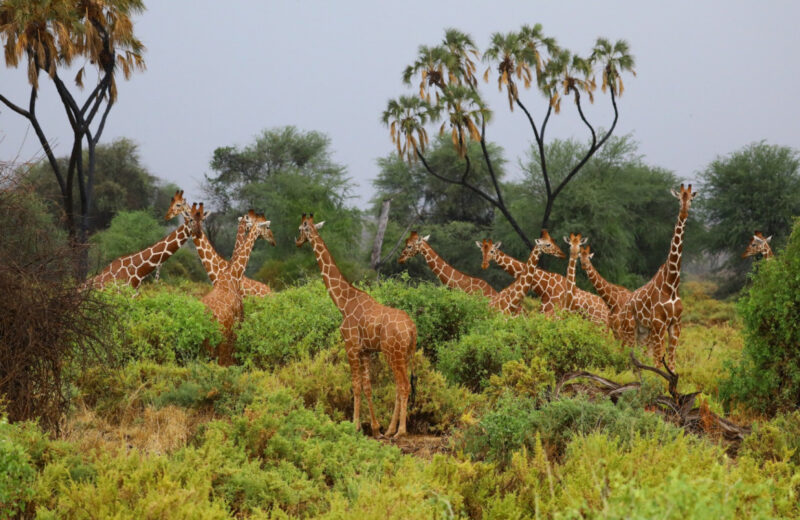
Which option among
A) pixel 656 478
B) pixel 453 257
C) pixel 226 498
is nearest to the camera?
pixel 656 478

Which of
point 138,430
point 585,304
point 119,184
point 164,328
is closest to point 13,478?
point 138,430

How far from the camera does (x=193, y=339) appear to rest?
35.3 feet

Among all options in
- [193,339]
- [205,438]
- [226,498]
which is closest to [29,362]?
[205,438]

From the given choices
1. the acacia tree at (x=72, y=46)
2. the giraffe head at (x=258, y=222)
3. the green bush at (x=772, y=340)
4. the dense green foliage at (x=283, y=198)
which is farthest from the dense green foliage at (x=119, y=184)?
the green bush at (x=772, y=340)

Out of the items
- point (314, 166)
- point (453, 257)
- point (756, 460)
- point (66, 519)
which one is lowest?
point (66, 519)

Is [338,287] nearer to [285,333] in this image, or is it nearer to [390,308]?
[390,308]

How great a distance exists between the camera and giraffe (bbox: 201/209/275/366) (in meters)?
11.4

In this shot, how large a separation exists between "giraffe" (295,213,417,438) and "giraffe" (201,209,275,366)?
11.4 feet

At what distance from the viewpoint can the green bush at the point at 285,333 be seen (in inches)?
437

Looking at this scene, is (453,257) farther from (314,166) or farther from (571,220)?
(314,166)

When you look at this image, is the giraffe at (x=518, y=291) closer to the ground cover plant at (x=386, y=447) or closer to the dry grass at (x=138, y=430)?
the ground cover plant at (x=386, y=447)

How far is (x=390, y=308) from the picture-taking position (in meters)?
7.96

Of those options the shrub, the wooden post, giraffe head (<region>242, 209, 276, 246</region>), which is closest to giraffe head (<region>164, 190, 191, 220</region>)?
giraffe head (<region>242, 209, 276, 246</region>)

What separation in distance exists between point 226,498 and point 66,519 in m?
1.12
